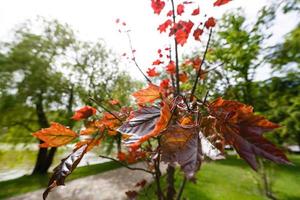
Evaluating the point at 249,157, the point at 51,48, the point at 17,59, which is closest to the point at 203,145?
the point at 249,157

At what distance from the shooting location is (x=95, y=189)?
941cm

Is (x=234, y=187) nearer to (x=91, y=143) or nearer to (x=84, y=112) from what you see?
(x=84, y=112)

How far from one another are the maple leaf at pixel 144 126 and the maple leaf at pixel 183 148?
0.03m

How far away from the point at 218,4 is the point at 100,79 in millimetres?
16959

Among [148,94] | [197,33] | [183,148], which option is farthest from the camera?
[197,33]

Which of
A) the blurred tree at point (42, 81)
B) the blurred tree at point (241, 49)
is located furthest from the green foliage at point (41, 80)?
the blurred tree at point (241, 49)

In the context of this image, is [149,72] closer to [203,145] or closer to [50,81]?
[203,145]

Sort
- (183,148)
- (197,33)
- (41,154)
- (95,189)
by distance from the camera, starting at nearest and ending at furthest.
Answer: (183,148) → (197,33) → (95,189) → (41,154)

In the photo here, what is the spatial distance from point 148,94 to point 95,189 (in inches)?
363

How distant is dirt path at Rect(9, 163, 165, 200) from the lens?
8453mm

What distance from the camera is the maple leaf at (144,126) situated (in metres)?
0.52

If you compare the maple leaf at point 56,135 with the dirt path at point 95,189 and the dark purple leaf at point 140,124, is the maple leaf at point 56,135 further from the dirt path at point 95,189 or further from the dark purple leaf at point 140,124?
the dirt path at point 95,189

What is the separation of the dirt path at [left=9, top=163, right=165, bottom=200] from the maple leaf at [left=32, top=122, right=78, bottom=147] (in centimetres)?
791

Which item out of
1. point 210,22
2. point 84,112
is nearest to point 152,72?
point 210,22
